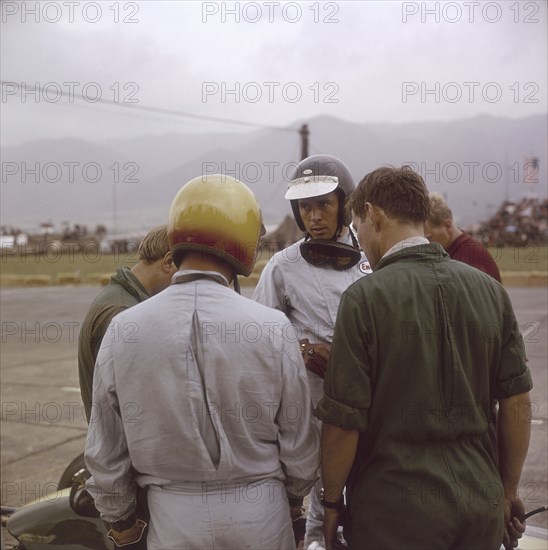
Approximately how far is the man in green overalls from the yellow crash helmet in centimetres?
36

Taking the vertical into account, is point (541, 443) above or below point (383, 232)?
below

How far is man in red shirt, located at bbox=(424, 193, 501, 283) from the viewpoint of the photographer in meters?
4.00

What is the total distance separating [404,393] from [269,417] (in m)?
0.41

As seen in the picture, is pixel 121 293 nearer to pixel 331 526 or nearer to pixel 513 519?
pixel 331 526

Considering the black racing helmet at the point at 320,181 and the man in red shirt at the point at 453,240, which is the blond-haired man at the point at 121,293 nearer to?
the black racing helmet at the point at 320,181

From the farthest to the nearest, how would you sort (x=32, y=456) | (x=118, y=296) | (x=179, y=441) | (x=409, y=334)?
(x=32, y=456), (x=118, y=296), (x=409, y=334), (x=179, y=441)

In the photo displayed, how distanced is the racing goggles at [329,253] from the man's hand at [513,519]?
4.25ft

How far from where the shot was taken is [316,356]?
2.84 m

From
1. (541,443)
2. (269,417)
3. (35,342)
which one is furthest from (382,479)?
(35,342)

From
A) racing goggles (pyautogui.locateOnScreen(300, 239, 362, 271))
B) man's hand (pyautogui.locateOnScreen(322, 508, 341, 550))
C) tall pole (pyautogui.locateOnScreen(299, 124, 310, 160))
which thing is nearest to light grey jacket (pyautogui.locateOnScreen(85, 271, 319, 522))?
man's hand (pyautogui.locateOnScreen(322, 508, 341, 550))

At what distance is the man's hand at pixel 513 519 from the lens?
226 centimetres

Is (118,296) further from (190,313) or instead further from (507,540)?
(507,540)

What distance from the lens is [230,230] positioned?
195 centimetres

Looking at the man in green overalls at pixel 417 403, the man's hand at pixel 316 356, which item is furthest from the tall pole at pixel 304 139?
the man in green overalls at pixel 417 403
